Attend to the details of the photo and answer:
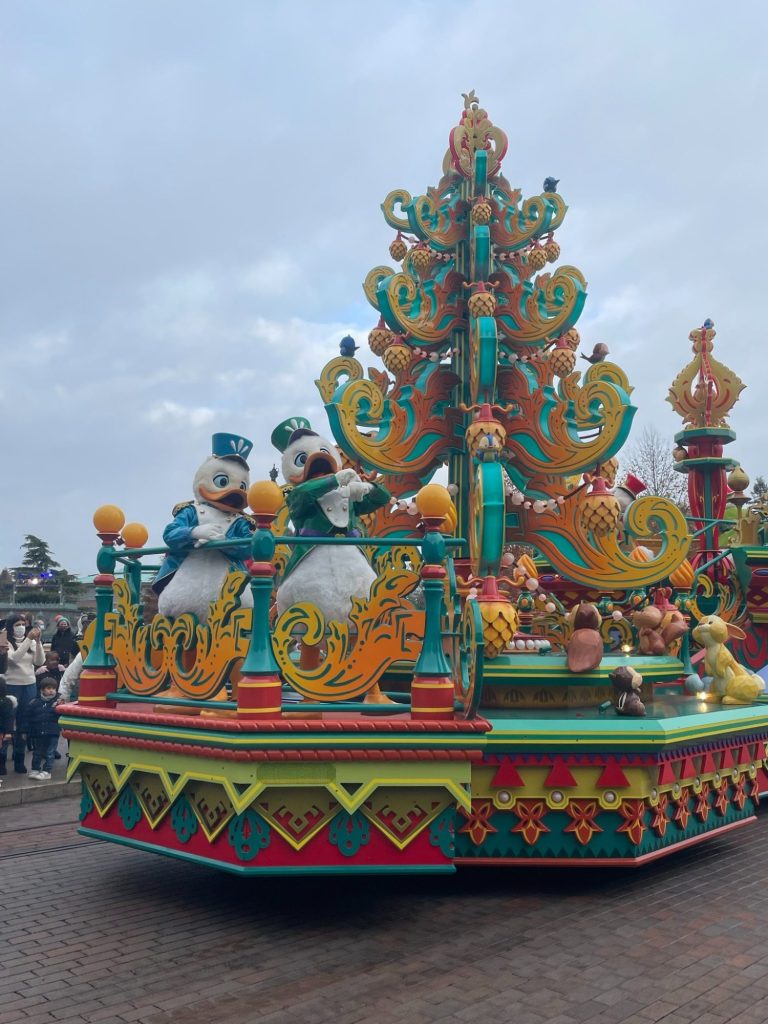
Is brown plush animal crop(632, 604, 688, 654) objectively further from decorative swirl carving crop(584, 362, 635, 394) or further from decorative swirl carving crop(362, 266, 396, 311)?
decorative swirl carving crop(362, 266, 396, 311)

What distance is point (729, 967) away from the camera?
4.23m

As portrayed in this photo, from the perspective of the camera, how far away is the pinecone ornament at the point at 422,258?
9219 mm

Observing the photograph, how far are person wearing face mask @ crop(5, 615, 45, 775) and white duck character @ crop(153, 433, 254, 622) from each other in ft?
14.9

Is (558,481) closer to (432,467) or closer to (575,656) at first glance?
(432,467)


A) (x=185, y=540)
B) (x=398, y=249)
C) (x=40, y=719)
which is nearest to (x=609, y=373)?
(x=398, y=249)

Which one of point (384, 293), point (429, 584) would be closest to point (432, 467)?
point (384, 293)

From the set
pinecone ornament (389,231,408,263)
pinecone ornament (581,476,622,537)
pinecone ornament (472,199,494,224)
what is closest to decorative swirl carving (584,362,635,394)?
pinecone ornament (581,476,622,537)

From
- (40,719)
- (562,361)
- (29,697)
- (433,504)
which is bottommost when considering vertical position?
(40,719)

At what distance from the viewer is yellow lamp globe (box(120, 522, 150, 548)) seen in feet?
21.1

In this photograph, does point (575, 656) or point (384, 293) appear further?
point (384, 293)

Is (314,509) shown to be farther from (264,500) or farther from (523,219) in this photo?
(523,219)

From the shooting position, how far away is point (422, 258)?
9.23 meters

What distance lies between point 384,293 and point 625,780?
5331 millimetres

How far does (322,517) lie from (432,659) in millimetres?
1483
